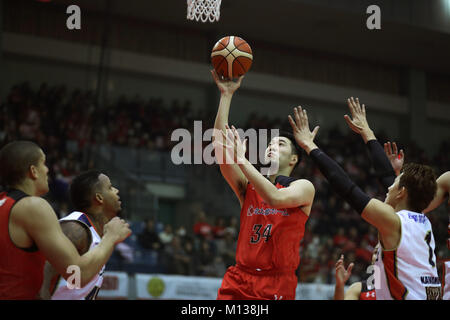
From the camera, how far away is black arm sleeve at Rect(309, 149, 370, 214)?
11.4 ft

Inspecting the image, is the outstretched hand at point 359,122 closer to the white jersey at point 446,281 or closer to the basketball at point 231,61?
the basketball at point 231,61

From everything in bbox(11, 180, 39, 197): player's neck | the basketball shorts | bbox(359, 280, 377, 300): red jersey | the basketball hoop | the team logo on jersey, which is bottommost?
bbox(359, 280, 377, 300): red jersey

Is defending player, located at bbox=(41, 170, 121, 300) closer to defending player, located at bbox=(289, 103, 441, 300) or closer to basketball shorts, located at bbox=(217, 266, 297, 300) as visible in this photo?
basketball shorts, located at bbox=(217, 266, 297, 300)

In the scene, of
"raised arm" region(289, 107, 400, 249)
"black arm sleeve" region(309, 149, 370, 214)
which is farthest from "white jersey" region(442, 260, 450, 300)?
"black arm sleeve" region(309, 149, 370, 214)

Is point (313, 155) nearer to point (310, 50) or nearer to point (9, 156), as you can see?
point (9, 156)

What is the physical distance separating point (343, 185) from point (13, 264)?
190cm

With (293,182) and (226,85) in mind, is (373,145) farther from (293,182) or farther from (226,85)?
(226,85)

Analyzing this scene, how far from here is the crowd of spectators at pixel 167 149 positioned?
12.4 metres

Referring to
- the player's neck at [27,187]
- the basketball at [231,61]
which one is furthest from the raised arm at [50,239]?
the basketball at [231,61]

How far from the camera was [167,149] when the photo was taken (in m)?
16.7

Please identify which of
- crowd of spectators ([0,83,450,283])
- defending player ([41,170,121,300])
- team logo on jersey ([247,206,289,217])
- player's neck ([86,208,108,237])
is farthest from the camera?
crowd of spectators ([0,83,450,283])

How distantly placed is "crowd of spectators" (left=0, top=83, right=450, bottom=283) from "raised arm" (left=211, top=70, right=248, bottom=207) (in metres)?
7.26

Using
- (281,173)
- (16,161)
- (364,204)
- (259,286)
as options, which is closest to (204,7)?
(281,173)

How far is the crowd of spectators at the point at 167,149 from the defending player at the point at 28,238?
825cm
